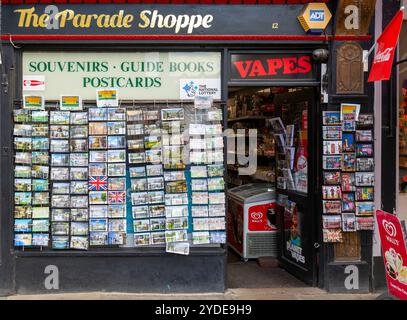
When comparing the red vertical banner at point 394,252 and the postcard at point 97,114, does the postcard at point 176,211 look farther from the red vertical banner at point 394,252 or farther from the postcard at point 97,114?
the red vertical banner at point 394,252

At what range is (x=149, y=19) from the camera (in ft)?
19.7

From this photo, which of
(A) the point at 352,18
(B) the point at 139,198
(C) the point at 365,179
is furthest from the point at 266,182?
(A) the point at 352,18

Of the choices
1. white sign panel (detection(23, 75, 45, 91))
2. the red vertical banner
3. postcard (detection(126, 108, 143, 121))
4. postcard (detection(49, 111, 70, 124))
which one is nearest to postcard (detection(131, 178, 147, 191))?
postcard (detection(126, 108, 143, 121))

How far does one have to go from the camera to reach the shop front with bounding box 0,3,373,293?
599cm

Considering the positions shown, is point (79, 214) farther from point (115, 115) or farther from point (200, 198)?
point (200, 198)

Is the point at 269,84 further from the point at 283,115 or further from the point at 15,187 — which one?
the point at 15,187

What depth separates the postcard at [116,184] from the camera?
606 cm

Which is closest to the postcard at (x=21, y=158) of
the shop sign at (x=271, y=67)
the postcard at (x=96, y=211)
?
the postcard at (x=96, y=211)

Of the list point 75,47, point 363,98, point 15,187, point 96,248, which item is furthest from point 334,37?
point 15,187

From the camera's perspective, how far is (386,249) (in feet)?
15.8

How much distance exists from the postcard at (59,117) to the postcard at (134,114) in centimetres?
76

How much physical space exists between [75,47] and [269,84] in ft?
8.25
